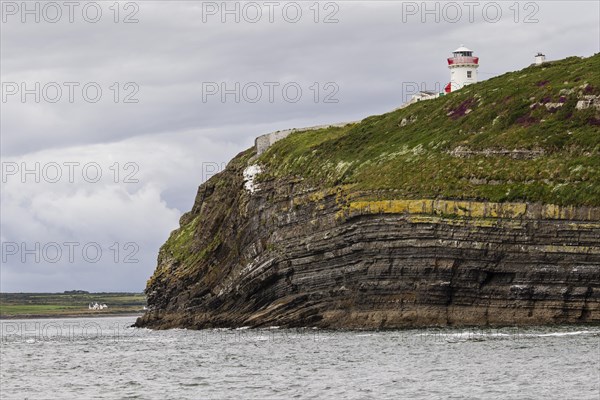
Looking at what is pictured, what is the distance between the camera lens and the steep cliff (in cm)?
8519

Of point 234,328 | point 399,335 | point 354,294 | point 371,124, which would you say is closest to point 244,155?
point 371,124

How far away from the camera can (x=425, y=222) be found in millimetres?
91062

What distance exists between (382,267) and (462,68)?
170 feet

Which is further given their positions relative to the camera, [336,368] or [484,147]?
[484,147]

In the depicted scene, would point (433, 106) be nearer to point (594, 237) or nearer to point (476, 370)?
point (594, 237)

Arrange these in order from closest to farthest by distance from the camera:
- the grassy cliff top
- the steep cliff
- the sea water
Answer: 1. the sea water
2. the steep cliff
3. the grassy cliff top

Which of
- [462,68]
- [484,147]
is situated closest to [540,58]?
[462,68]

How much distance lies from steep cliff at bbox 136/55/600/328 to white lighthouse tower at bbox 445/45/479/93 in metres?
17.8

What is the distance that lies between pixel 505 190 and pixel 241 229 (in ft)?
115

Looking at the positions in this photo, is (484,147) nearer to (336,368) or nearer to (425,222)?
(425,222)

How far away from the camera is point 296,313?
101m

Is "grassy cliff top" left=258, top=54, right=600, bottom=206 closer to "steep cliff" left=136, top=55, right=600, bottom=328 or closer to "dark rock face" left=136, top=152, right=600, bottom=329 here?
"steep cliff" left=136, top=55, right=600, bottom=328

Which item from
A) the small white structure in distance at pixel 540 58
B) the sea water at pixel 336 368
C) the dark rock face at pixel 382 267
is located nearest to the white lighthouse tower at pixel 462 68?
the small white structure in distance at pixel 540 58

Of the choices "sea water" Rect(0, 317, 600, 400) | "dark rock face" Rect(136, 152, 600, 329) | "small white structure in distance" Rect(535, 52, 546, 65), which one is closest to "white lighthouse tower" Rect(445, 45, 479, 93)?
"small white structure in distance" Rect(535, 52, 546, 65)
